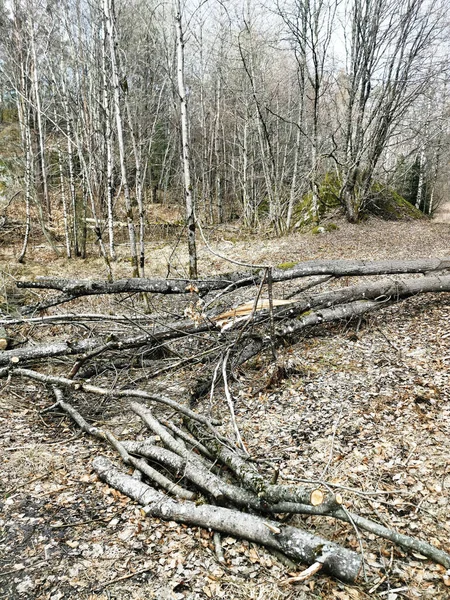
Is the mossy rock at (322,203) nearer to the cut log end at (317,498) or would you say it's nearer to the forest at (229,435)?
the forest at (229,435)

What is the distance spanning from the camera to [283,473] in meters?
3.82

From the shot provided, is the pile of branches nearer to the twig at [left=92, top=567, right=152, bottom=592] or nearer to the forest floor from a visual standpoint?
the forest floor

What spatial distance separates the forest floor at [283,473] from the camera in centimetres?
269

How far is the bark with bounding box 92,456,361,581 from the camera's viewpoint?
8.59 ft

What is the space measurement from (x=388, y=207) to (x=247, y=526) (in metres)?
17.5

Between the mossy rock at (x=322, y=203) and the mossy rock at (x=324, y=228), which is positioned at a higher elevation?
the mossy rock at (x=322, y=203)

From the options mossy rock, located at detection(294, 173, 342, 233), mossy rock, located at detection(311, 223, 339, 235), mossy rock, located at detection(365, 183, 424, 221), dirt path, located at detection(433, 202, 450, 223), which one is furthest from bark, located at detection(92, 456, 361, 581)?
dirt path, located at detection(433, 202, 450, 223)

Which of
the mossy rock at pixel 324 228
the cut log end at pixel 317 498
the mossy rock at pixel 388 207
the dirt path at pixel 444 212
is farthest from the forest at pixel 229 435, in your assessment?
the dirt path at pixel 444 212

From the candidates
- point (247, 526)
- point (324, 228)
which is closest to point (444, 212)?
point (324, 228)

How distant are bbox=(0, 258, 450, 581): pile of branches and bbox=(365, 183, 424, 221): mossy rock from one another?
9857 mm

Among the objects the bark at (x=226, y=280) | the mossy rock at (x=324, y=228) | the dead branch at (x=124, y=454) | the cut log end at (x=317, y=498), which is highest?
the mossy rock at (x=324, y=228)

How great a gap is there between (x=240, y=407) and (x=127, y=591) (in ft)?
9.04

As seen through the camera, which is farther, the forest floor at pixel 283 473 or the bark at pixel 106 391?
the bark at pixel 106 391

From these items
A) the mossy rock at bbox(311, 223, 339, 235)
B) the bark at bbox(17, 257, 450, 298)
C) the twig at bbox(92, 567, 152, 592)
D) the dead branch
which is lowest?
the twig at bbox(92, 567, 152, 592)
